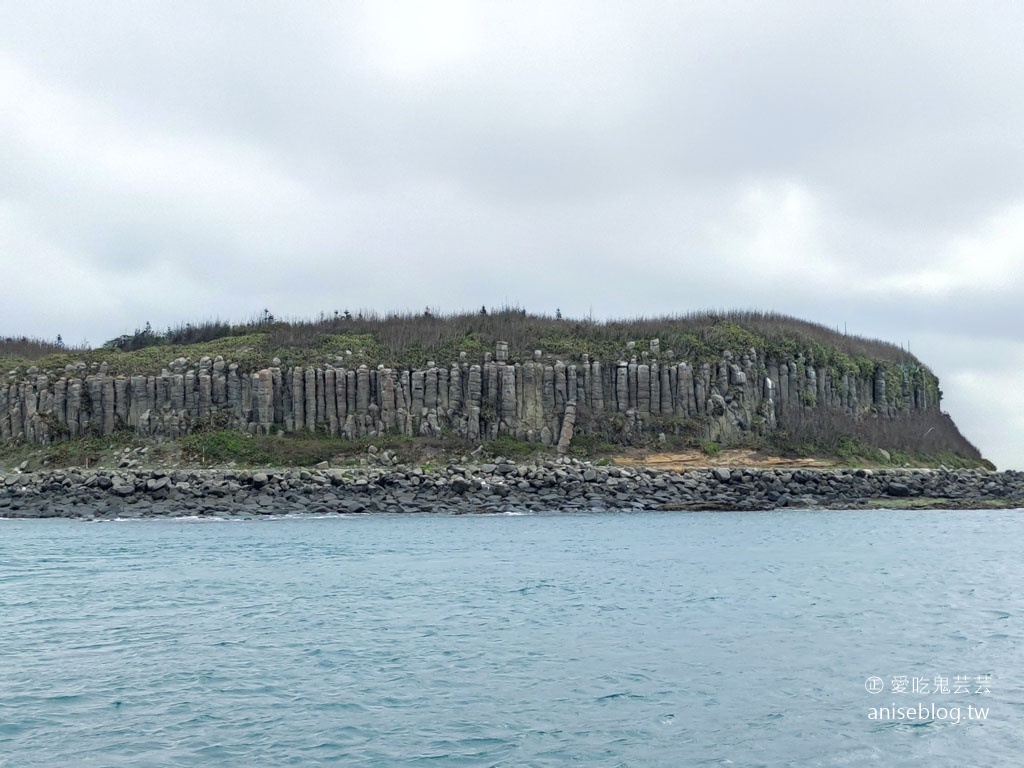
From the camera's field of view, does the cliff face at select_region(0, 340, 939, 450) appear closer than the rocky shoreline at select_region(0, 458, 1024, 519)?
No

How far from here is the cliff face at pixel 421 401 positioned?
58.2 meters

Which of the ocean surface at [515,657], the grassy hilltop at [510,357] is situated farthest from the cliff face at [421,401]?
the ocean surface at [515,657]

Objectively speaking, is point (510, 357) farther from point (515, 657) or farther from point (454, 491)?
point (515, 657)

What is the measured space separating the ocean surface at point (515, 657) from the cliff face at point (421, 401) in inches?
1170

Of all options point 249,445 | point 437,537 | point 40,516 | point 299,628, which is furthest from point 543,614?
point 249,445

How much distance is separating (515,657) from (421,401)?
44784 millimetres

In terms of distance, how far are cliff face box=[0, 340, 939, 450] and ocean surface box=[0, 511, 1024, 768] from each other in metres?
29.7

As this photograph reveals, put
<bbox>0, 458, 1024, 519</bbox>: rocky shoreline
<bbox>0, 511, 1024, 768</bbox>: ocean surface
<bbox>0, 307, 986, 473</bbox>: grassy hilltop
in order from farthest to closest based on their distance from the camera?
<bbox>0, 307, 986, 473</bbox>: grassy hilltop, <bbox>0, 458, 1024, 519</bbox>: rocky shoreline, <bbox>0, 511, 1024, 768</bbox>: ocean surface

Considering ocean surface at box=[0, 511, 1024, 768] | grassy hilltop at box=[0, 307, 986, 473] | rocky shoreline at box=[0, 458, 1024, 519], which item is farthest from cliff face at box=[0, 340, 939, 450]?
ocean surface at box=[0, 511, 1024, 768]

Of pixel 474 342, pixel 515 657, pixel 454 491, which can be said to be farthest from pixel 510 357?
pixel 515 657

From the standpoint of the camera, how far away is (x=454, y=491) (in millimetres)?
45938

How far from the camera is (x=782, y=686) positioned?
12680 millimetres

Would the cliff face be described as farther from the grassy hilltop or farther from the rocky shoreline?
the rocky shoreline

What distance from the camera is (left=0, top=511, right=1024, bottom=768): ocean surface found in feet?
34.9
